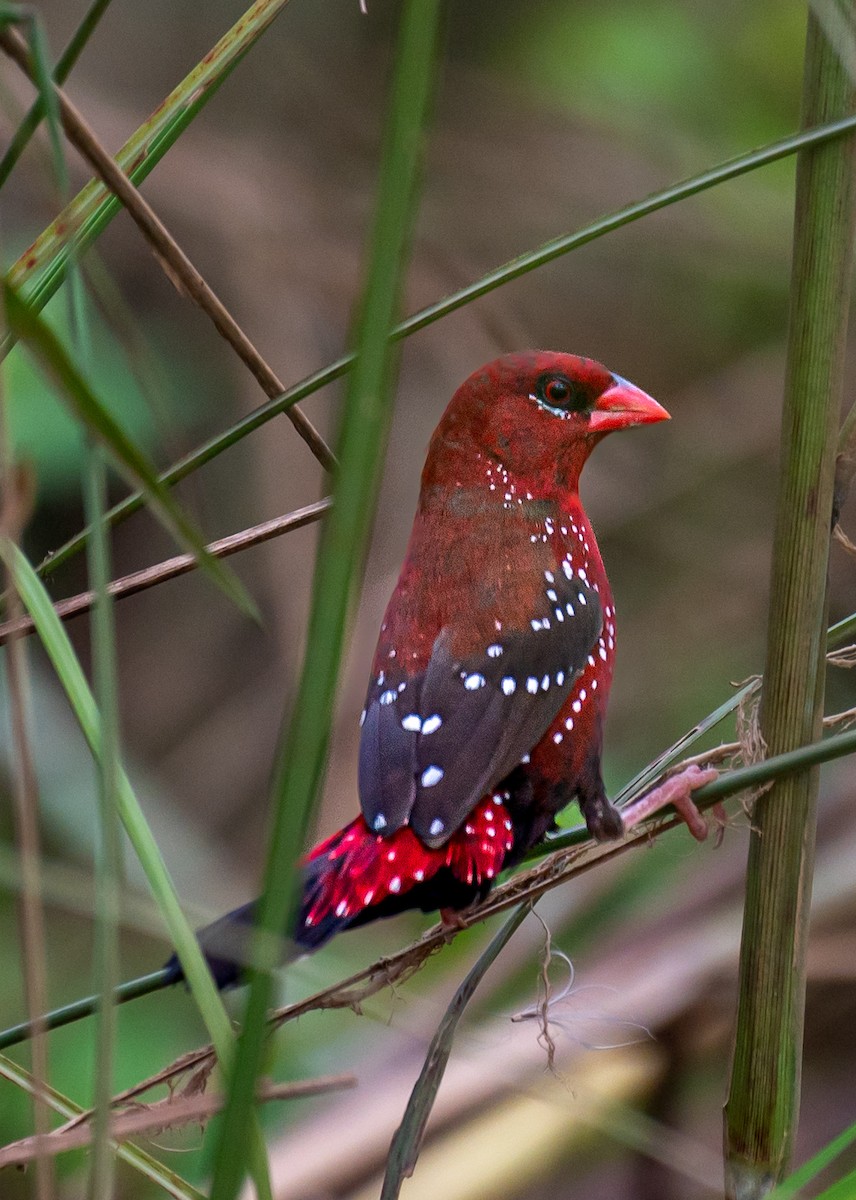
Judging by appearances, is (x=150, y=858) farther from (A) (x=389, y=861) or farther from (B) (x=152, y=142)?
(B) (x=152, y=142)

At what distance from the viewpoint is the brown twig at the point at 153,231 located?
3.48 feet

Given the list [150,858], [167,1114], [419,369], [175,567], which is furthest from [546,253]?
[419,369]

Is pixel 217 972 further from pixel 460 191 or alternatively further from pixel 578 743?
pixel 460 191

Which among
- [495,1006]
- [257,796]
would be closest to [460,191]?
[257,796]

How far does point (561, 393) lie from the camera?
1650 mm

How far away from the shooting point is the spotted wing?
1.41 metres

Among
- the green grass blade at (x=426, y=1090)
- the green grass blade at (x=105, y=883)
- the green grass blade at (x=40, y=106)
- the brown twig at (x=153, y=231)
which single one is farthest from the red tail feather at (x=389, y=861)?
the green grass blade at (x=40, y=106)

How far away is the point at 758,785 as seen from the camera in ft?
4.15

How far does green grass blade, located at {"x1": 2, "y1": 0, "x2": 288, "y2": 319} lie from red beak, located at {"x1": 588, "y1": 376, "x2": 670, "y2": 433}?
66 centimetres

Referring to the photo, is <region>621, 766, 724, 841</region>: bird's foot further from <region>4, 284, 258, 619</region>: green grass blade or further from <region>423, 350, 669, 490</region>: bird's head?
<region>4, 284, 258, 619</region>: green grass blade

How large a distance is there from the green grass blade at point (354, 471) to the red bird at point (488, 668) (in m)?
0.67

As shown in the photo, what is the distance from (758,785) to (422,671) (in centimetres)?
43

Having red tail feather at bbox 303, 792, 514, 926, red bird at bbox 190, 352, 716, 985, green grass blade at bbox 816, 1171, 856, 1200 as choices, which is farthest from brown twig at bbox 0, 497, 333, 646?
green grass blade at bbox 816, 1171, 856, 1200

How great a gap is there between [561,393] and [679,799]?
1.81 ft
